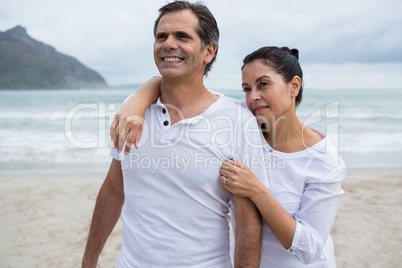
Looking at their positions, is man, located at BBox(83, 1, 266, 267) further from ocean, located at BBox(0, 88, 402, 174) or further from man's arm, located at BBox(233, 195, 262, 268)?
ocean, located at BBox(0, 88, 402, 174)

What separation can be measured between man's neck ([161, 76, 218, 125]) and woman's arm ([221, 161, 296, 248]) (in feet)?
→ 1.05

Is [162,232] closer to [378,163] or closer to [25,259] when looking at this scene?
[25,259]

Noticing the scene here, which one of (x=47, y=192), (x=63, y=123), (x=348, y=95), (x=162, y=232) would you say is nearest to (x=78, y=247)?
(x=47, y=192)

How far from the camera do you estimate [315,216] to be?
180 centimetres

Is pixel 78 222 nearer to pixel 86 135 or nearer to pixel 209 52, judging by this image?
pixel 209 52

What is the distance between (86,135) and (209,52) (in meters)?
13.8

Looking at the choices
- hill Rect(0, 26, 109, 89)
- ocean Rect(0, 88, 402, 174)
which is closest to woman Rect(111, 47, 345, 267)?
ocean Rect(0, 88, 402, 174)

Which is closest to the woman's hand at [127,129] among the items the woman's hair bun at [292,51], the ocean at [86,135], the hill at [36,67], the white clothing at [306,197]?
the white clothing at [306,197]

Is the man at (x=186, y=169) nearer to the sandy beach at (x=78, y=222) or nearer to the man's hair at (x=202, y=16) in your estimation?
the man's hair at (x=202, y=16)

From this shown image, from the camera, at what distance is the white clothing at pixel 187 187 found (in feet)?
5.56

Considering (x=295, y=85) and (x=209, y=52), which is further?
(x=295, y=85)

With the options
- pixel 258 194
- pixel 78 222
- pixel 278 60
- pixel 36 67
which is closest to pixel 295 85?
pixel 278 60

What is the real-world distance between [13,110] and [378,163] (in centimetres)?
2119

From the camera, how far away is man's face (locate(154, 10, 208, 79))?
5.74 ft
